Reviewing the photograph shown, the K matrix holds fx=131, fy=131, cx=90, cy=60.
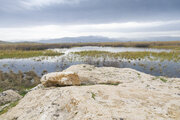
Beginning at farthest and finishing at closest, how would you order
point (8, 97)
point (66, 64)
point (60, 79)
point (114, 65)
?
point (66, 64) → point (114, 65) → point (8, 97) → point (60, 79)

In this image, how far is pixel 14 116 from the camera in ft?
21.7

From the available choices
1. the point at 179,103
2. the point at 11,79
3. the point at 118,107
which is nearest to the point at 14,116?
the point at 118,107

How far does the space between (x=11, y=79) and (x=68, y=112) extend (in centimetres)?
2342

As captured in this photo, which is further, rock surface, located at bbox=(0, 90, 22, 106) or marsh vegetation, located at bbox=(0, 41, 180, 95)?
marsh vegetation, located at bbox=(0, 41, 180, 95)

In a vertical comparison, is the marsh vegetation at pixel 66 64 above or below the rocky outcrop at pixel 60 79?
below

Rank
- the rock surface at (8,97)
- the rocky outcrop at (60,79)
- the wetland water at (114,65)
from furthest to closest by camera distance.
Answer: the wetland water at (114,65) → the rock surface at (8,97) → the rocky outcrop at (60,79)

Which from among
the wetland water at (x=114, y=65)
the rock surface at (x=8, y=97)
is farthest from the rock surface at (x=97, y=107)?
the wetland water at (x=114, y=65)

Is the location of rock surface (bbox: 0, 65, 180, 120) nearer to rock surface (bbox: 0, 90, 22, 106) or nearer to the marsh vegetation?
rock surface (bbox: 0, 90, 22, 106)

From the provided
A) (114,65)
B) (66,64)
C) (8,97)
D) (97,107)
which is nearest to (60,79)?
(97,107)

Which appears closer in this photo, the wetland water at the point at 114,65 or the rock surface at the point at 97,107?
the rock surface at the point at 97,107

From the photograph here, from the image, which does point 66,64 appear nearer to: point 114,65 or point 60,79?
point 114,65

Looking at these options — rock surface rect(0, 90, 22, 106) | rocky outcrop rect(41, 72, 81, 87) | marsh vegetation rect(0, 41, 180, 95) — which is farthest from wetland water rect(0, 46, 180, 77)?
rocky outcrop rect(41, 72, 81, 87)

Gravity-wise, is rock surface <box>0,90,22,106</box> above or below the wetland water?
above

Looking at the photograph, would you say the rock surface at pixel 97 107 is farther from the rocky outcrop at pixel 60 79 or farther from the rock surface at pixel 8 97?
the rock surface at pixel 8 97
